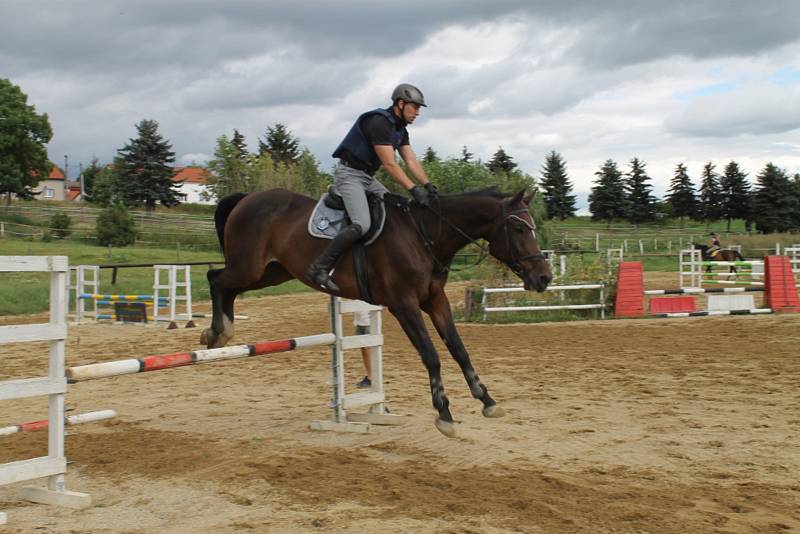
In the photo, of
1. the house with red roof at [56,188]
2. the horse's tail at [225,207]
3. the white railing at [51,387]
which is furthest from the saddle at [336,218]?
the house with red roof at [56,188]

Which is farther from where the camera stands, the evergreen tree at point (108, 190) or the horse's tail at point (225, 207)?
the evergreen tree at point (108, 190)

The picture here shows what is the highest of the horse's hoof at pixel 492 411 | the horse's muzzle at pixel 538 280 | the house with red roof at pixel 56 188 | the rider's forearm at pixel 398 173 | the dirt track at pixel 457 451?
the house with red roof at pixel 56 188

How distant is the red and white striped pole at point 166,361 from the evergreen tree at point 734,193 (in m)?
75.1

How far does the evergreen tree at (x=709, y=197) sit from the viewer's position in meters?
76.5

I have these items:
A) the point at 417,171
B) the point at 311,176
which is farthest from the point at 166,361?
the point at 311,176

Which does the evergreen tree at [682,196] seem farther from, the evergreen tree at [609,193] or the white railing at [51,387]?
the white railing at [51,387]

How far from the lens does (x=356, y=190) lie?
6.69m

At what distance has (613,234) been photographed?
6319cm

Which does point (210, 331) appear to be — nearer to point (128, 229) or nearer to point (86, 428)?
point (86, 428)

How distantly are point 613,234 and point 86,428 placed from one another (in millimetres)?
59518

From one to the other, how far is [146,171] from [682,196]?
5176cm

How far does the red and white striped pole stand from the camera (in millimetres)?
5176

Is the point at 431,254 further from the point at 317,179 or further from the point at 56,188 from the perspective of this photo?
the point at 56,188

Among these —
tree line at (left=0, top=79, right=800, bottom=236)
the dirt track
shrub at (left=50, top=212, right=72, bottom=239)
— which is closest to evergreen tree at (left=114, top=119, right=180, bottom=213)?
tree line at (left=0, top=79, right=800, bottom=236)
